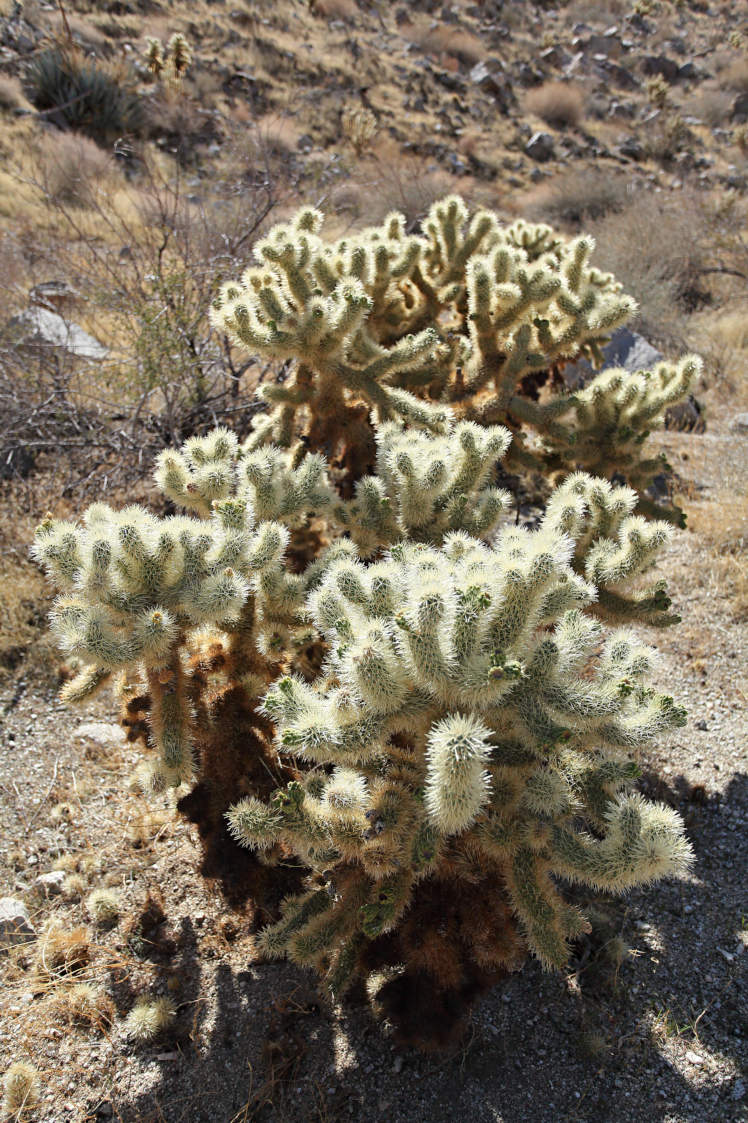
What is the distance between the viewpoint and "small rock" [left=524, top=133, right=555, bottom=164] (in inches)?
682

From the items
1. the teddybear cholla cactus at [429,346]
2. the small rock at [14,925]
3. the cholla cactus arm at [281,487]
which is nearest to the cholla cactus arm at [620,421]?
the teddybear cholla cactus at [429,346]

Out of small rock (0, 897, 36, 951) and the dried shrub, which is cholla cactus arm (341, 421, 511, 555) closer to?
small rock (0, 897, 36, 951)

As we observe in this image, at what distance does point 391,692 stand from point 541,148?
19.4 metres

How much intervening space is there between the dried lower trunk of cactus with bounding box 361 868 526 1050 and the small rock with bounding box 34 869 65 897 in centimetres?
154

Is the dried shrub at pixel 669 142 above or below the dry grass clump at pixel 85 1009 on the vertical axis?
above

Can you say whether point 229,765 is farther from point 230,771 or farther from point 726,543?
point 726,543

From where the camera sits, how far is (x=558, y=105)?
1930 centimetres

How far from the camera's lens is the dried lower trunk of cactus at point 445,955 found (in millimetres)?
2186

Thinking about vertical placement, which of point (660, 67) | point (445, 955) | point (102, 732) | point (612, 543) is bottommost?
point (102, 732)

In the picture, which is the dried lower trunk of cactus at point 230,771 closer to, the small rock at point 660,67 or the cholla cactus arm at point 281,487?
the cholla cactus arm at point 281,487

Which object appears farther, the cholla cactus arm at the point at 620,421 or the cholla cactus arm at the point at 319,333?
the cholla cactus arm at the point at 620,421

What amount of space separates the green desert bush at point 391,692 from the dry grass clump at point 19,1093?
402 millimetres

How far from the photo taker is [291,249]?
3588mm

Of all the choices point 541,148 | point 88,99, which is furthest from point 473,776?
point 541,148
